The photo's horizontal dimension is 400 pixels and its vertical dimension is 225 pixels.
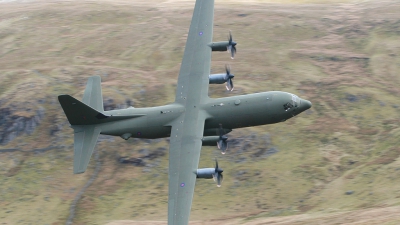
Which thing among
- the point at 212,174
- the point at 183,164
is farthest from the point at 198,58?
the point at 212,174

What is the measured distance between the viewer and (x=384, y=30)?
103 metres

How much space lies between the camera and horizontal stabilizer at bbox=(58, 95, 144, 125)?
5516 cm

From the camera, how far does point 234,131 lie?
76.8 metres

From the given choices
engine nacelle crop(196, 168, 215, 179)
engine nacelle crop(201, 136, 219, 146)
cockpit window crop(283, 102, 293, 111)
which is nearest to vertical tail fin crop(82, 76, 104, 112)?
engine nacelle crop(201, 136, 219, 146)

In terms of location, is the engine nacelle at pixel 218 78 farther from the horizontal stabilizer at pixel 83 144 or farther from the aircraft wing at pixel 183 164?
the horizontal stabilizer at pixel 83 144

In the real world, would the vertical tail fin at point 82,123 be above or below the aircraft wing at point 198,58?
below

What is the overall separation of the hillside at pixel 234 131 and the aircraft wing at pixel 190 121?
1255 centimetres

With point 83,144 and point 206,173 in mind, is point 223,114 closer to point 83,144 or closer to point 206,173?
point 206,173

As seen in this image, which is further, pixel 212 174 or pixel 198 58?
pixel 198 58

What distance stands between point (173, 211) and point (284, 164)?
2773 cm

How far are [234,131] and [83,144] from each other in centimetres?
2659

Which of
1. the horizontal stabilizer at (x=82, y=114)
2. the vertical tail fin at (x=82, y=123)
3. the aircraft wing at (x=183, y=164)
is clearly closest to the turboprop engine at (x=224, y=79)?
the aircraft wing at (x=183, y=164)

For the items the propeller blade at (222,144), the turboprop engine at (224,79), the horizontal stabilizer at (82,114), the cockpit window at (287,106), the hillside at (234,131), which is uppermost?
the turboprop engine at (224,79)

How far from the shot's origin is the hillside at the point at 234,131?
66.0 meters
